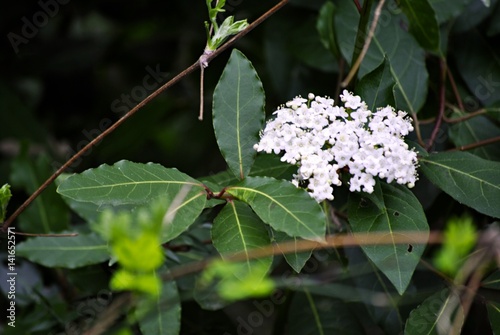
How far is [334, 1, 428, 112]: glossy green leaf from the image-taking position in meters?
1.53

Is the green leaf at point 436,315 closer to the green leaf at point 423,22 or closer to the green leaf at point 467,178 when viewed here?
the green leaf at point 467,178

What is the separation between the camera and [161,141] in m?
3.39

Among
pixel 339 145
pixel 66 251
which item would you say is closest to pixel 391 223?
pixel 339 145

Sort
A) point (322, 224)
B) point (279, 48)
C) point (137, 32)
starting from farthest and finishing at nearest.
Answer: point (137, 32), point (279, 48), point (322, 224)

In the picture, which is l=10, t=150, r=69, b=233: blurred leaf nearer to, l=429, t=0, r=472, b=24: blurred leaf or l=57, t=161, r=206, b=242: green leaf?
l=57, t=161, r=206, b=242: green leaf

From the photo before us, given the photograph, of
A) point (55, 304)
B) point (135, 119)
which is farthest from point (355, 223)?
point (135, 119)

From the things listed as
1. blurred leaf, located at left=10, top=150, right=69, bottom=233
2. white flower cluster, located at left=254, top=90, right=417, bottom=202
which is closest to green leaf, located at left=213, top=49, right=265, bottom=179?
white flower cluster, located at left=254, top=90, right=417, bottom=202

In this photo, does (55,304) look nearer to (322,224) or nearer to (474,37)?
(322,224)

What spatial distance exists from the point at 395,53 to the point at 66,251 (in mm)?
968

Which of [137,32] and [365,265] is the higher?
[137,32]

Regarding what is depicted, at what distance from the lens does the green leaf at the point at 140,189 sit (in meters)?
1.11

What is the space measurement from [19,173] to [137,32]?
4.34ft

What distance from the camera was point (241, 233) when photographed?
1126 millimetres

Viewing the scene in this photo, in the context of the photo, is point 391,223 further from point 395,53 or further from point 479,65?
point 479,65
